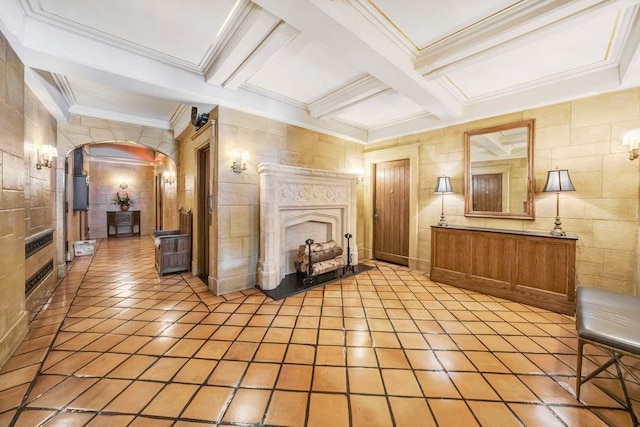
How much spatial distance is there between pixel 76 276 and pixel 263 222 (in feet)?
11.0

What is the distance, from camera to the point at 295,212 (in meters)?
4.01

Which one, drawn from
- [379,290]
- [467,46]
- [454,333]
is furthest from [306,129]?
[454,333]

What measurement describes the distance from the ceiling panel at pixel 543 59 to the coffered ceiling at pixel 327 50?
14mm

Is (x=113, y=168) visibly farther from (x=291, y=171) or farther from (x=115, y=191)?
(x=291, y=171)

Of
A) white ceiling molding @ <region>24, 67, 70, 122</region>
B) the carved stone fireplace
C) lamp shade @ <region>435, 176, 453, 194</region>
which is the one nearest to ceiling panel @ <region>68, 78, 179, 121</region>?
white ceiling molding @ <region>24, 67, 70, 122</region>

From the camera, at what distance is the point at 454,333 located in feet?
7.75

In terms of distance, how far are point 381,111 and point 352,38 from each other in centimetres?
246

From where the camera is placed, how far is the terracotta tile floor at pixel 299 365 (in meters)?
1.46

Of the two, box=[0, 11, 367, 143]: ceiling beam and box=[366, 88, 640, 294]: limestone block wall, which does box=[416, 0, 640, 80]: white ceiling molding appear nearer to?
box=[366, 88, 640, 294]: limestone block wall

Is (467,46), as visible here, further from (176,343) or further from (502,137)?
(176,343)

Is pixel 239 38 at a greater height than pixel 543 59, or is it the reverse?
pixel 543 59

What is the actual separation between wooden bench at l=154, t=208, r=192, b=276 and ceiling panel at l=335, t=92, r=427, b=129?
3.57m

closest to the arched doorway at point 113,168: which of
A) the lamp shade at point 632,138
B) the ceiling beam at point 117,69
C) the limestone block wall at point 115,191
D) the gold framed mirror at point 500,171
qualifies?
the limestone block wall at point 115,191

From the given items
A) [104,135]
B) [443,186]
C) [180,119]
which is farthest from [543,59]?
[104,135]
